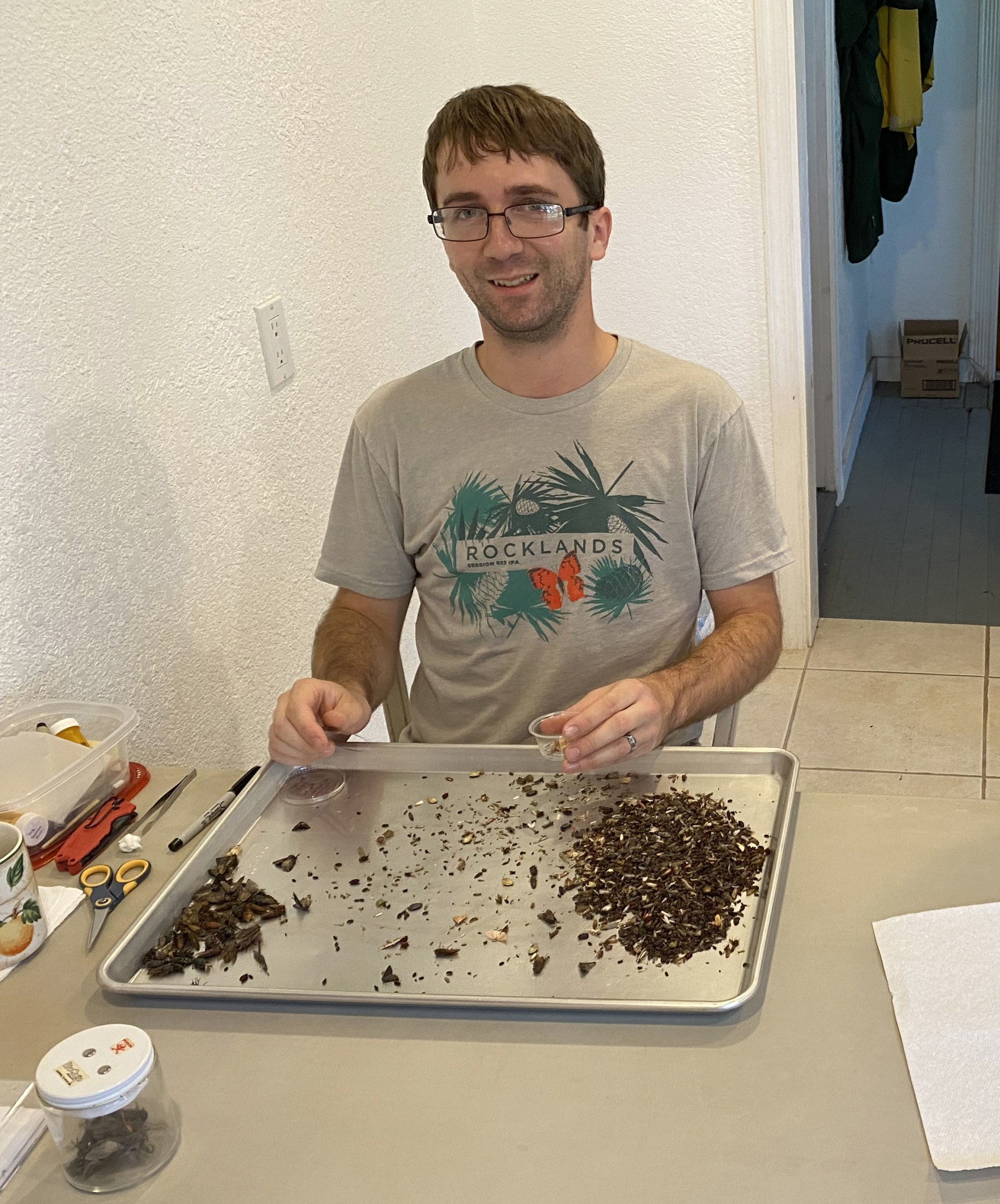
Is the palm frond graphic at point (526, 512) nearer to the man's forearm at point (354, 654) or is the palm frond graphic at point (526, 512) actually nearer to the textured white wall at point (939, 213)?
the man's forearm at point (354, 654)

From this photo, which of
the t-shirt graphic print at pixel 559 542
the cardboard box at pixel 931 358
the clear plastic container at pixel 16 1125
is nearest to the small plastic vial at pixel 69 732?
the clear plastic container at pixel 16 1125

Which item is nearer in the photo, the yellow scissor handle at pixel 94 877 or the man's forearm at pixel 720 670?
the yellow scissor handle at pixel 94 877

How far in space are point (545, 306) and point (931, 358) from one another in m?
3.81

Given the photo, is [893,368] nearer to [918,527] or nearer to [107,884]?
[918,527]

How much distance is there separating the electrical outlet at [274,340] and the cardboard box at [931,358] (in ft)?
12.0

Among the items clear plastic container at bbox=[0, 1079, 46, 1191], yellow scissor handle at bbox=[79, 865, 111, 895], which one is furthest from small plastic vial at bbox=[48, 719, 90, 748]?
clear plastic container at bbox=[0, 1079, 46, 1191]

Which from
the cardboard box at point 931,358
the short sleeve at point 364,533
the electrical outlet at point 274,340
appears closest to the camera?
the short sleeve at point 364,533

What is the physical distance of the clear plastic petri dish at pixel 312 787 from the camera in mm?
1193

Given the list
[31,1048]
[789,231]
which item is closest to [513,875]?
[31,1048]

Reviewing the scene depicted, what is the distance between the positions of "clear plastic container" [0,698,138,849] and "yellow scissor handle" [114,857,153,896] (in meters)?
0.10

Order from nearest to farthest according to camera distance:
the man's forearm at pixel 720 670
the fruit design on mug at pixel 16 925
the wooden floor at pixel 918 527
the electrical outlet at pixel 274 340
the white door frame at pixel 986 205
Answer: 1. the fruit design on mug at pixel 16 925
2. the man's forearm at pixel 720 670
3. the electrical outlet at pixel 274 340
4. the wooden floor at pixel 918 527
5. the white door frame at pixel 986 205

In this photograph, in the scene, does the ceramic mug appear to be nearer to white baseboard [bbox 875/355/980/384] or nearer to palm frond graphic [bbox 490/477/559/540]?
palm frond graphic [bbox 490/477/559/540]

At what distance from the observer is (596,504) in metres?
1.49

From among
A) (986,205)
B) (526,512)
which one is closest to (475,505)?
(526,512)
